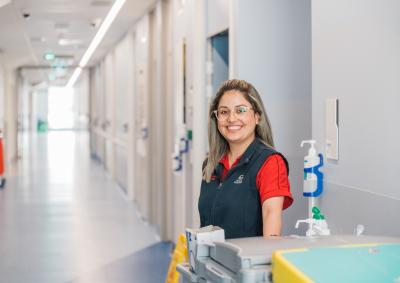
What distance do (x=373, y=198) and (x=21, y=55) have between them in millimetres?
14328

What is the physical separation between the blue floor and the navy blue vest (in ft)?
10.4

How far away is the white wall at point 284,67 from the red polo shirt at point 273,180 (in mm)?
1764

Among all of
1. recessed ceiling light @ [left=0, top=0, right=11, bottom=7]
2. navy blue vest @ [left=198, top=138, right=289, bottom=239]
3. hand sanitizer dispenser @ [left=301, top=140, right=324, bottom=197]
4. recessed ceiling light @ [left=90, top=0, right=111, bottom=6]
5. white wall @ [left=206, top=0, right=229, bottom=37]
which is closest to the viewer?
navy blue vest @ [left=198, top=138, right=289, bottom=239]

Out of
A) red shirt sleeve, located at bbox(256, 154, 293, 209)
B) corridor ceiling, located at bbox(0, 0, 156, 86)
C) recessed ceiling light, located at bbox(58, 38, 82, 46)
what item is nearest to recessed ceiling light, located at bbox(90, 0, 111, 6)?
corridor ceiling, located at bbox(0, 0, 156, 86)

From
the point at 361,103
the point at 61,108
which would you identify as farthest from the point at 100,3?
the point at 61,108

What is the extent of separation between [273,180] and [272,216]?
0.14 meters

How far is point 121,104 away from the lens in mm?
12867

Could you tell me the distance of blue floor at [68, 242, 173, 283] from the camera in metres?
5.61

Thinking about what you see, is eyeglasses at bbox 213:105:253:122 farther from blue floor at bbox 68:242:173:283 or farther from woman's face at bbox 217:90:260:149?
blue floor at bbox 68:242:173:283

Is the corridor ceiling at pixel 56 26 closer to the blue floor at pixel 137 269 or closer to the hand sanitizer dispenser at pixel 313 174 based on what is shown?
the blue floor at pixel 137 269

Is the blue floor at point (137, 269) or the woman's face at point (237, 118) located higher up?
the woman's face at point (237, 118)

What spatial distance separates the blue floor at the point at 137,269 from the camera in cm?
561

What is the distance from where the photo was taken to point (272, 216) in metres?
2.39

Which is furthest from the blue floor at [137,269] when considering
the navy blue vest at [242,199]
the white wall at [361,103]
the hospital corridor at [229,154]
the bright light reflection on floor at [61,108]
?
the bright light reflection on floor at [61,108]
